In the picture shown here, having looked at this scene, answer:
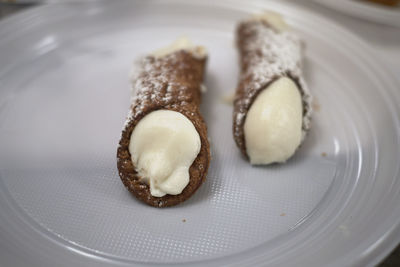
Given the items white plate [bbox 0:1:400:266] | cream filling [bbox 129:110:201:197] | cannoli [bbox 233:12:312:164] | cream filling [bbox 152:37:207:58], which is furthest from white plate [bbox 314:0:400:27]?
cream filling [bbox 129:110:201:197]

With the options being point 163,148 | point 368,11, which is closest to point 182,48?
point 163,148

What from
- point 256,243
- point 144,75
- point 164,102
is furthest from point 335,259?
point 144,75

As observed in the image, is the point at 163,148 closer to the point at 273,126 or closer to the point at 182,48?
the point at 273,126

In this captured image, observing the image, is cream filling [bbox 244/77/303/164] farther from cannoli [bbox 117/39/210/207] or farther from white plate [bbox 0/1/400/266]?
cannoli [bbox 117/39/210/207]

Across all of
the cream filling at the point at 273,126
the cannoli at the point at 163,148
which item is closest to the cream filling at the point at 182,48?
the cannoli at the point at 163,148

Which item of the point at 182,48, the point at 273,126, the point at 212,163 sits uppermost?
the point at 182,48

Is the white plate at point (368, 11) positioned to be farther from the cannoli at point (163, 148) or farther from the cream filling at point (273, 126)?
the cannoli at point (163, 148)
